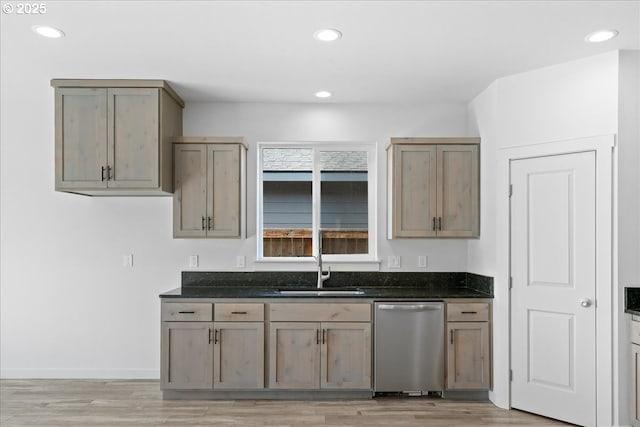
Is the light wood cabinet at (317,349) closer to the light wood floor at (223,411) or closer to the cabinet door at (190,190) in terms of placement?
the light wood floor at (223,411)

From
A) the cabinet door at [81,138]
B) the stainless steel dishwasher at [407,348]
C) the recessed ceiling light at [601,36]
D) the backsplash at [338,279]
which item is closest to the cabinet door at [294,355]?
the stainless steel dishwasher at [407,348]

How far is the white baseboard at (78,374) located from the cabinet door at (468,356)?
264 cm

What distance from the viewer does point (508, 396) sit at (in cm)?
362

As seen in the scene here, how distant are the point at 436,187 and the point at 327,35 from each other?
1.79 meters

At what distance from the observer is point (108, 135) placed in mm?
3697

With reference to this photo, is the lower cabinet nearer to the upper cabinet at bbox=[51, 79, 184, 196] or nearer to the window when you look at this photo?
the window

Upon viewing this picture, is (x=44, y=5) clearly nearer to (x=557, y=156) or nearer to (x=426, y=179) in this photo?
(x=426, y=179)

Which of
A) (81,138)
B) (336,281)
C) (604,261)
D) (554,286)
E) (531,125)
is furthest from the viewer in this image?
(336,281)

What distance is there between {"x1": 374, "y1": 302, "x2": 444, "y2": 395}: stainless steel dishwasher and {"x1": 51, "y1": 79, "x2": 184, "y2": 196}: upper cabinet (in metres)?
2.14

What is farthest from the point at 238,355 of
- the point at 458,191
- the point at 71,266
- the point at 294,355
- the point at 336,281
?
the point at 458,191

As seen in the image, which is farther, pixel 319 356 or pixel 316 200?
pixel 316 200

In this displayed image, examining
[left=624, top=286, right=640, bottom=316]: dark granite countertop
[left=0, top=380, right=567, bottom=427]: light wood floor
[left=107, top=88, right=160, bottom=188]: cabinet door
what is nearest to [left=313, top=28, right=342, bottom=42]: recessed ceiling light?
[left=107, top=88, right=160, bottom=188]: cabinet door

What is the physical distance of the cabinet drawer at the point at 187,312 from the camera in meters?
3.74

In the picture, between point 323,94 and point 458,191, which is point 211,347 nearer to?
point 323,94
